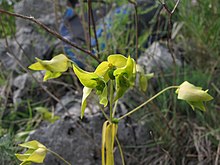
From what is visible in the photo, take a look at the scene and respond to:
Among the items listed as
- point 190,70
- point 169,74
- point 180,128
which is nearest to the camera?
point 180,128

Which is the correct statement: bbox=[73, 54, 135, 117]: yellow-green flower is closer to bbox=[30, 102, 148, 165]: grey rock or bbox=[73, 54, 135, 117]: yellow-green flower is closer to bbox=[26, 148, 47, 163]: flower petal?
bbox=[26, 148, 47, 163]: flower petal

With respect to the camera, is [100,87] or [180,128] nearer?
[100,87]

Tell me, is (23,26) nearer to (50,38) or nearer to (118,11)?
(50,38)

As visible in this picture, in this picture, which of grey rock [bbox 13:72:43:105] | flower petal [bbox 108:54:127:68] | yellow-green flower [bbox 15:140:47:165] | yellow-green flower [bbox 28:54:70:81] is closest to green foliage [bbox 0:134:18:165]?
yellow-green flower [bbox 15:140:47:165]

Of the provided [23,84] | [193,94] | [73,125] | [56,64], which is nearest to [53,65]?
[56,64]

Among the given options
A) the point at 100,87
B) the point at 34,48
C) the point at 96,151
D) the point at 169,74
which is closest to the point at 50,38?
the point at 34,48

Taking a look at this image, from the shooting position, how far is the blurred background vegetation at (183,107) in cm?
135

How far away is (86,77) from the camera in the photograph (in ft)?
2.46

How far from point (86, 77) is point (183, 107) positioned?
2.60ft

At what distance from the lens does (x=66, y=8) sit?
6.12ft

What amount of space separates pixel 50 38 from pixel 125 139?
72 cm

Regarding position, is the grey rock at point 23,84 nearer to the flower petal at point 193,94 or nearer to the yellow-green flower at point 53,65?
the yellow-green flower at point 53,65

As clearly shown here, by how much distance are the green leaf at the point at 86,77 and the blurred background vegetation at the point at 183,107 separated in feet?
1.38

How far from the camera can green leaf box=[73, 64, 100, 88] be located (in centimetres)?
74
